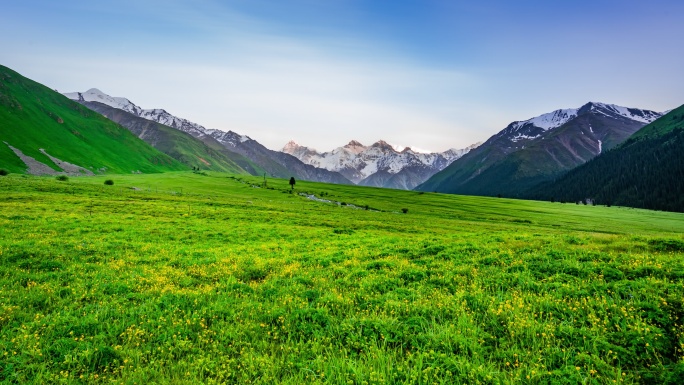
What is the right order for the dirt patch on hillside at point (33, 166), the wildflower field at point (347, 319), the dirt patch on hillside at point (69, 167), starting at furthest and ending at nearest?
the dirt patch on hillside at point (69, 167), the dirt patch on hillside at point (33, 166), the wildflower field at point (347, 319)

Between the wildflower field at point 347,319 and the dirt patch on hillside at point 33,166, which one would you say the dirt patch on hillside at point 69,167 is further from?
the wildflower field at point 347,319

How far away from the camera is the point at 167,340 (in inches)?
325

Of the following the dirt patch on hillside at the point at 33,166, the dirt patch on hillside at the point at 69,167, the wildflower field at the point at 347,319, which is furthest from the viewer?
the dirt patch on hillside at the point at 69,167

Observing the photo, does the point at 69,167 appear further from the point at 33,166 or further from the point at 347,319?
the point at 347,319

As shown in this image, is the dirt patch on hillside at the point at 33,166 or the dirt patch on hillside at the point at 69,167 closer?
the dirt patch on hillside at the point at 33,166

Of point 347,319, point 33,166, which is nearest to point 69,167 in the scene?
point 33,166

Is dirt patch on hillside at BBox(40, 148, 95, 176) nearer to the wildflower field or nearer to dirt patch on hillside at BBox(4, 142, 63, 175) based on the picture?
dirt patch on hillside at BBox(4, 142, 63, 175)

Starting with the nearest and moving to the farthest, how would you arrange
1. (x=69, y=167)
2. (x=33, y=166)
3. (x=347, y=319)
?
1. (x=347, y=319)
2. (x=33, y=166)
3. (x=69, y=167)

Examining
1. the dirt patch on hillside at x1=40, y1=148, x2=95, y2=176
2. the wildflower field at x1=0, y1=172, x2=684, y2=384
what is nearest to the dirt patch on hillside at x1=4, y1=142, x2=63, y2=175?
the dirt patch on hillside at x1=40, y1=148, x2=95, y2=176

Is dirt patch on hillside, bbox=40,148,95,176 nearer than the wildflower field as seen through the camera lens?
No

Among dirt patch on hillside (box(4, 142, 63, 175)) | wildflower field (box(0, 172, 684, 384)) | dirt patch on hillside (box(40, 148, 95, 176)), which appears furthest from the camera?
dirt patch on hillside (box(40, 148, 95, 176))

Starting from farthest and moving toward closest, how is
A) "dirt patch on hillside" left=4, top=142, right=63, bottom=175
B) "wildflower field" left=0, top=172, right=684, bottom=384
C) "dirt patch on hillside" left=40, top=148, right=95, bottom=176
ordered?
"dirt patch on hillside" left=40, top=148, right=95, bottom=176 < "dirt patch on hillside" left=4, top=142, right=63, bottom=175 < "wildflower field" left=0, top=172, right=684, bottom=384

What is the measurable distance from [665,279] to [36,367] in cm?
1819

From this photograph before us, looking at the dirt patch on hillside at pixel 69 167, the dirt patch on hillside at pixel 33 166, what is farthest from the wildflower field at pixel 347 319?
the dirt patch on hillside at pixel 69 167
